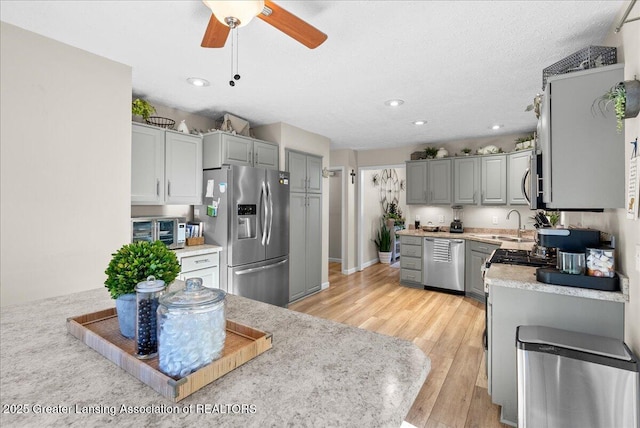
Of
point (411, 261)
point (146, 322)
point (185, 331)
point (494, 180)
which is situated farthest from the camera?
point (411, 261)

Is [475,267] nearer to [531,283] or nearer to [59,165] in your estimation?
[531,283]

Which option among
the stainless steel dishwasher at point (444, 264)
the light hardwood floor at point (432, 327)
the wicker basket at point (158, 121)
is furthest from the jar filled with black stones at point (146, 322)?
the stainless steel dishwasher at point (444, 264)

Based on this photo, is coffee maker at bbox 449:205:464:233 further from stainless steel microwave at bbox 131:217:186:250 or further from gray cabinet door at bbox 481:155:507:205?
stainless steel microwave at bbox 131:217:186:250

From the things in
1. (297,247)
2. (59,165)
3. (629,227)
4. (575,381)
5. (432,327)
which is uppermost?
(59,165)

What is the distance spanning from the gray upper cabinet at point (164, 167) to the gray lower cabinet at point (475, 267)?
12.3ft

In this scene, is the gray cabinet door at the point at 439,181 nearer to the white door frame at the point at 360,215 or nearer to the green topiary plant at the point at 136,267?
the white door frame at the point at 360,215

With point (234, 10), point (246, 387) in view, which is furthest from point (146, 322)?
point (234, 10)

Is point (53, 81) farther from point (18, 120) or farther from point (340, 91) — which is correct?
point (340, 91)

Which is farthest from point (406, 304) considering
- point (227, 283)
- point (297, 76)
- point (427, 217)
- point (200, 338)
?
point (200, 338)

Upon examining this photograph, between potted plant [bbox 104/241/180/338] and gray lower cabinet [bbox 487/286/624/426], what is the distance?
196 cm

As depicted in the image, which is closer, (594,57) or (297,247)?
(594,57)

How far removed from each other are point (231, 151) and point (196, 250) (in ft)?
3.87

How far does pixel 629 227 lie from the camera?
5.04 feet

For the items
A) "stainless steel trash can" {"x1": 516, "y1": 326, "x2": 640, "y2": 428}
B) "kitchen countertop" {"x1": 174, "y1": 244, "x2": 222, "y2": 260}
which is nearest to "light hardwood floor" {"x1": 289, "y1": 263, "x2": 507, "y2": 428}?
"stainless steel trash can" {"x1": 516, "y1": 326, "x2": 640, "y2": 428}
